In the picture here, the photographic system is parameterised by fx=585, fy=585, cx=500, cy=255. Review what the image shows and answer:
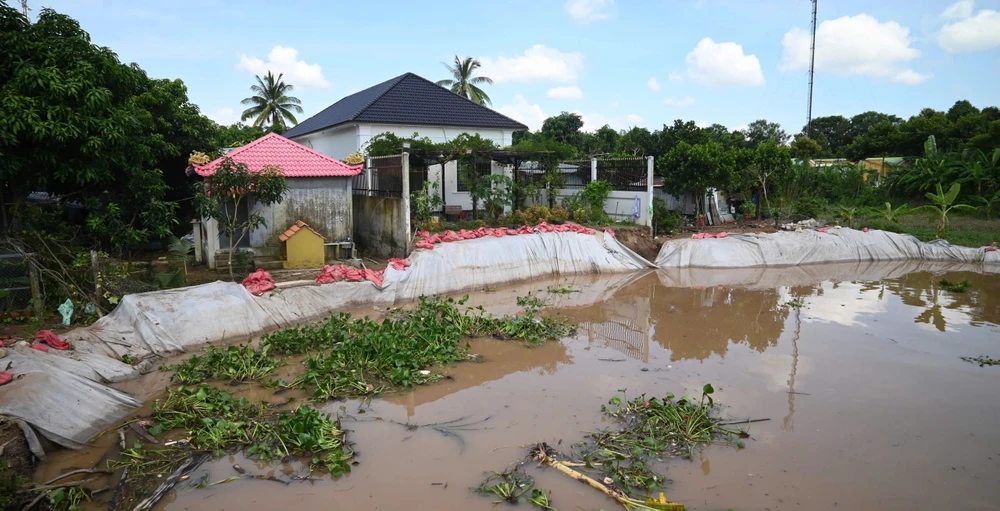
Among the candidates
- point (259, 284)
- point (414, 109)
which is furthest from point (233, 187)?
point (414, 109)

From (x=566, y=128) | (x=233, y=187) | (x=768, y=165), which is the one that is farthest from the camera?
(x=566, y=128)

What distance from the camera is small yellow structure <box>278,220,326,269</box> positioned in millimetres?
11094

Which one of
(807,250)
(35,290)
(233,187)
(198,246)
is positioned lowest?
(807,250)

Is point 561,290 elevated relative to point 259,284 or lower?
lower

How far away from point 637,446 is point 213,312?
571 centimetres

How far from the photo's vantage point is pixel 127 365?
21.4 feet

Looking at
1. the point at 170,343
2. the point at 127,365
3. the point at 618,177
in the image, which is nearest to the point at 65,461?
the point at 127,365

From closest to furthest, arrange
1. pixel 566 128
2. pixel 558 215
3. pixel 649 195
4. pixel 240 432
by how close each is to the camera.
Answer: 1. pixel 240 432
2. pixel 649 195
3. pixel 558 215
4. pixel 566 128

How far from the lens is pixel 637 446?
5.01 metres

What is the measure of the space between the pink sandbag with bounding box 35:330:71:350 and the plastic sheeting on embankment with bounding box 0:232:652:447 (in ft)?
0.39

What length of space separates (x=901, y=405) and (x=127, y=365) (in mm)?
8243

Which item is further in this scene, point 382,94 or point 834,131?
point 834,131

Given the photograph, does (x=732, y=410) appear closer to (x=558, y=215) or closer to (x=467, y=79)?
(x=558, y=215)

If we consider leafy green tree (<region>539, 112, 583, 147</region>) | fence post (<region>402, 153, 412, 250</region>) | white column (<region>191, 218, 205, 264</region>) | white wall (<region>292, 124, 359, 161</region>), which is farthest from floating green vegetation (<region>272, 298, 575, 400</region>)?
leafy green tree (<region>539, 112, 583, 147</region>)
